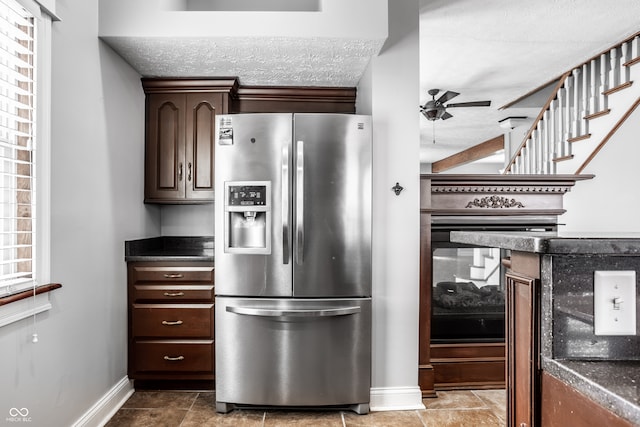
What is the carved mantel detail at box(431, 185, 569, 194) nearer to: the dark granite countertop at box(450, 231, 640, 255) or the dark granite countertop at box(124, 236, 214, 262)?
the dark granite countertop at box(124, 236, 214, 262)

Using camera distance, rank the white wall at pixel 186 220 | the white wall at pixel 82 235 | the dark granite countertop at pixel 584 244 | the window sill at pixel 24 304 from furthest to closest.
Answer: the white wall at pixel 186 220 → the white wall at pixel 82 235 → the window sill at pixel 24 304 → the dark granite countertop at pixel 584 244

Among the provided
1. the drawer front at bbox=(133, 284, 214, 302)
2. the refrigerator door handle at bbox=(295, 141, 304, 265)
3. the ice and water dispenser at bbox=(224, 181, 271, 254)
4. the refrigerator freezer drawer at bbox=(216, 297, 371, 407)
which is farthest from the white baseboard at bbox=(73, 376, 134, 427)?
the refrigerator door handle at bbox=(295, 141, 304, 265)

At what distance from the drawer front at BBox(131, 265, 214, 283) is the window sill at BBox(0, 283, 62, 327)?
0.87m

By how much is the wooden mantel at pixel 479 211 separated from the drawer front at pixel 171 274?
1502 millimetres

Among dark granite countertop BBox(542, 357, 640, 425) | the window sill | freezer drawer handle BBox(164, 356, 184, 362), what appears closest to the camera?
dark granite countertop BBox(542, 357, 640, 425)

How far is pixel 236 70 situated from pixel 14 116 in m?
1.52

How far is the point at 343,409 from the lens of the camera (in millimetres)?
2629

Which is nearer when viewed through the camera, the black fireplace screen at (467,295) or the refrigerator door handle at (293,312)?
the refrigerator door handle at (293,312)

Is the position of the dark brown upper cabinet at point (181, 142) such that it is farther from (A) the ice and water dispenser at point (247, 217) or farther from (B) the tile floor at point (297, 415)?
(B) the tile floor at point (297, 415)

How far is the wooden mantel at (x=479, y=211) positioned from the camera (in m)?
2.88

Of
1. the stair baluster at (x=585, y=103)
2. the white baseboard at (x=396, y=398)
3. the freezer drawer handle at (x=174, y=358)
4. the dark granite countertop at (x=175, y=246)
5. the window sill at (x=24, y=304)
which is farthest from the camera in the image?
the stair baluster at (x=585, y=103)

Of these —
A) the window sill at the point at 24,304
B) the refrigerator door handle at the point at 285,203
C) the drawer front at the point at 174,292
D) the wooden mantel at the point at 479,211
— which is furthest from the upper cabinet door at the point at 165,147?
the wooden mantel at the point at 479,211

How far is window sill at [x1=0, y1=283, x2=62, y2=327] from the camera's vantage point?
160 centimetres

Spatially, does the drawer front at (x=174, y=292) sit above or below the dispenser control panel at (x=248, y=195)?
below
